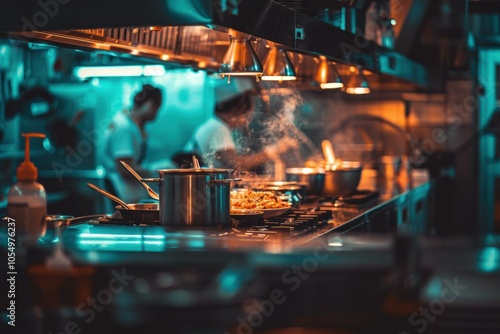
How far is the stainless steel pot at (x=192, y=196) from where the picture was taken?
288 centimetres

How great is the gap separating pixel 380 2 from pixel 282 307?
393 cm

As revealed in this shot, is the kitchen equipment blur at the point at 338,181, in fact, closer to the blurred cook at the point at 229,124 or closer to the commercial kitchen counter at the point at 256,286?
the blurred cook at the point at 229,124

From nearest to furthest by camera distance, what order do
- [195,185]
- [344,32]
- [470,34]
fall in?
[195,185] < [344,32] < [470,34]

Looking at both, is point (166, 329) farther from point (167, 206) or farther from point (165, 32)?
point (165, 32)

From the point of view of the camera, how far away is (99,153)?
26.5 ft

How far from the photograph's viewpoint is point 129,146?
6652 mm

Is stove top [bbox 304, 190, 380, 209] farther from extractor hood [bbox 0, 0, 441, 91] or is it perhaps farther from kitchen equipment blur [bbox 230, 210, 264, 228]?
kitchen equipment blur [bbox 230, 210, 264, 228]

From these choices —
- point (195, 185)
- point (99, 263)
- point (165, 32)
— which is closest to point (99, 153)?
point (165, 32)

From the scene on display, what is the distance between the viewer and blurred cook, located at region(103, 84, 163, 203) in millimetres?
6465

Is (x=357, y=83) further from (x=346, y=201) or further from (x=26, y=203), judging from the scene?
(x=26, y=203)

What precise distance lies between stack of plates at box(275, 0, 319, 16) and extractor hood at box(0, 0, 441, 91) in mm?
149

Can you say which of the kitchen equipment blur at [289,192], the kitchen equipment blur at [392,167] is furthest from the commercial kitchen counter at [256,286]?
the kitchen equipment blur at [392,167]

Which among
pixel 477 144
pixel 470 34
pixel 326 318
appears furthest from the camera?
pixel 477 144

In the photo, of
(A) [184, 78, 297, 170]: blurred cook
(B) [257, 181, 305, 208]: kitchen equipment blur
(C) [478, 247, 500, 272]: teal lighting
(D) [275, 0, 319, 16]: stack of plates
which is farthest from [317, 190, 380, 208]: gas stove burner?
(C) [478, 247, 500, 272]: teal lighting
